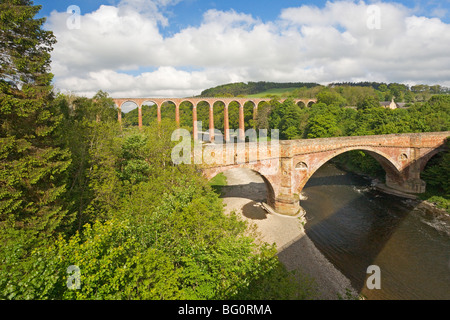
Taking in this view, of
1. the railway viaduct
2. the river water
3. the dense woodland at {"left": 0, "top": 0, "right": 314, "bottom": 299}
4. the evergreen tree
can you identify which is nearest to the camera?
the dense woodland at {"left": 0, "top": 0, "right": 314, "bottom": 299}

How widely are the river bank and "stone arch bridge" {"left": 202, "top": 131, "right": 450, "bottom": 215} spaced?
2.26m

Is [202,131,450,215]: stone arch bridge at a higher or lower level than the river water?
higher

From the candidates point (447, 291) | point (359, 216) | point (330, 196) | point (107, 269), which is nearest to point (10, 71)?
point (107, 269)

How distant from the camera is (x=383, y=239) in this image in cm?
2094

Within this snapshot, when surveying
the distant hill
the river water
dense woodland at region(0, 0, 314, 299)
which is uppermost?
the distant hill

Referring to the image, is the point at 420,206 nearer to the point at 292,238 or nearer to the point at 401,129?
the point at 401,129

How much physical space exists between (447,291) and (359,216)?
11070mm

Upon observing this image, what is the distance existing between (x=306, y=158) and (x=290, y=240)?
9633mm

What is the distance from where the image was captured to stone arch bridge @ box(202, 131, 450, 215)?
74.0ft

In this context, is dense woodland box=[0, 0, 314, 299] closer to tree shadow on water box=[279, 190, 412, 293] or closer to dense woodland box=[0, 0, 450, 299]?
dense woodland box=[0, 0, 450, 299]

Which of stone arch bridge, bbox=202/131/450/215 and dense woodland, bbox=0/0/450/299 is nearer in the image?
dense woodland, bbox=0/0/450/299

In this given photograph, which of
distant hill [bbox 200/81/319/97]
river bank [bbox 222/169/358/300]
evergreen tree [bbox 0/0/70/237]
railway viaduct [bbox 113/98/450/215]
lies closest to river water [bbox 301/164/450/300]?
river bank [bbox 222/169/358/300]
